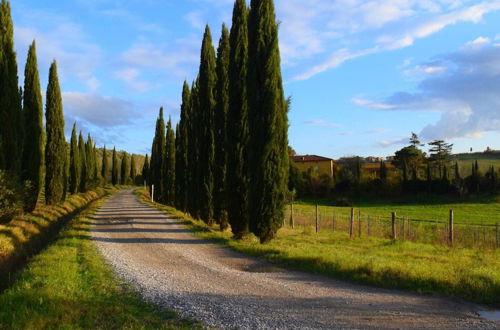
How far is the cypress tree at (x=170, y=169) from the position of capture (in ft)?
119

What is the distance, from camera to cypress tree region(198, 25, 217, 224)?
1984 cm

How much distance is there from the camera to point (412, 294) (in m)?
7.28

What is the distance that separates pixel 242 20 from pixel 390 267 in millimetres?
10922

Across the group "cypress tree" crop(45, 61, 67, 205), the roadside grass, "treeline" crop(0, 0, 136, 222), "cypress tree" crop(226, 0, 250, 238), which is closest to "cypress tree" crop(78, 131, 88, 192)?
"treeline" crop(0, 0, 136, 222)

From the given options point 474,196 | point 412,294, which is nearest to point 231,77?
point 412,294

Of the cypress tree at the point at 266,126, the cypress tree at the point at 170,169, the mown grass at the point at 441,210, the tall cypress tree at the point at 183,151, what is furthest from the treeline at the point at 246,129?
the cypress tree at the point at 170,169

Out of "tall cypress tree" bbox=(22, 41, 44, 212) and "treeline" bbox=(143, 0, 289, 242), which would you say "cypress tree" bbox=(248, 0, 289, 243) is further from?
"tall cypress tree" bbox=(22, 41, 44, 212)

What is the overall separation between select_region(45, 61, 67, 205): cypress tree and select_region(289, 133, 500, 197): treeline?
27.8m

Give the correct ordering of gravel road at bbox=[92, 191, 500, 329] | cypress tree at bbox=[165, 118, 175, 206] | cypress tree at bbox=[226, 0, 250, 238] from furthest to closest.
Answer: cypress tree at bbox=[165, 118, 175, 206], cypress tree at bbox=[226, 0, 250, 238], gravel road at bbox=[92, 191, 500, 329]

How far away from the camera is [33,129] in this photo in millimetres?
23656

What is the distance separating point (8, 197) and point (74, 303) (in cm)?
1295

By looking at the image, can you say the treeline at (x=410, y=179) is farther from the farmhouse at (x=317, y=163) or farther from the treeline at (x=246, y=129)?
the treeline at (x=246, y=129)

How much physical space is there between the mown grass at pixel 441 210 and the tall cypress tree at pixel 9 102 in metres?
20.9

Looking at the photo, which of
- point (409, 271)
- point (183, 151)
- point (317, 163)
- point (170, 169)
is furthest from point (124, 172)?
point (409, 271)
